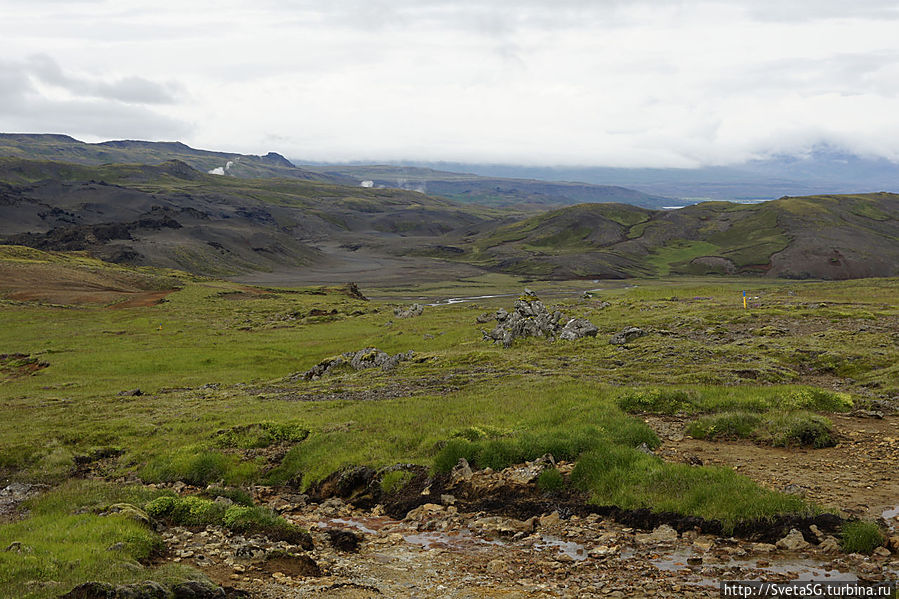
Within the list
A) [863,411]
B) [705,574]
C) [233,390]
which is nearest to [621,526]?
[705,574]

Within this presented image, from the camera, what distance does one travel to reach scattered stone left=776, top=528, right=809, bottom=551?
11625 mm

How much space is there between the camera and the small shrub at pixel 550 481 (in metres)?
16.4

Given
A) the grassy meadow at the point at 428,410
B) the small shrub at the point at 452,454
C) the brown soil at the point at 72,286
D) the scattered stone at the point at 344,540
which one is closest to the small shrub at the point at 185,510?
the grassy meadow at the point at 428,410

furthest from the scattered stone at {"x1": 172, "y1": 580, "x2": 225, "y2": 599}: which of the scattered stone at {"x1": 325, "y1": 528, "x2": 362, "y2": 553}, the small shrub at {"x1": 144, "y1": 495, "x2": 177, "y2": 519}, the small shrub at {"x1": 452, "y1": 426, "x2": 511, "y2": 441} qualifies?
the small shrub at {"x1": 452, "y1": 426, "x2": 511, "y2": 441}

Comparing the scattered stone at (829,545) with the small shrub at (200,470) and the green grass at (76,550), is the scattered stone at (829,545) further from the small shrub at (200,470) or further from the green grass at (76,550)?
the small shrub at (200,470)

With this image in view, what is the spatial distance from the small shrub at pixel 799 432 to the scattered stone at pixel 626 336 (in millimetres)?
27460

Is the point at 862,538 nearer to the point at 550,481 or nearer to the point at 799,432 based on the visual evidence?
the point at 550,481

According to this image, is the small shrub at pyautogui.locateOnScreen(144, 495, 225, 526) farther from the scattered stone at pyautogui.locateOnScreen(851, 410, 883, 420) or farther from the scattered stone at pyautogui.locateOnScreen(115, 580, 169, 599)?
the scattered stone at pyautogui.locateOnScreen(851, 410, 883, 420)

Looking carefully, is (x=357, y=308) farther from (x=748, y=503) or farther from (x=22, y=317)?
(x=748, y=503)

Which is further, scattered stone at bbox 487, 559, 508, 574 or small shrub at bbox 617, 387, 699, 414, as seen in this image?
small shrub at bbox 617, 387, 699, 414

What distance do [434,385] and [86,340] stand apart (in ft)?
199

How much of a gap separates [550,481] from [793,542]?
6.37 metres

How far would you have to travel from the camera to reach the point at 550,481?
16484mm

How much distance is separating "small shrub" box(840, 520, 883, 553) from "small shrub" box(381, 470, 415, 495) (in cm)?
1204
